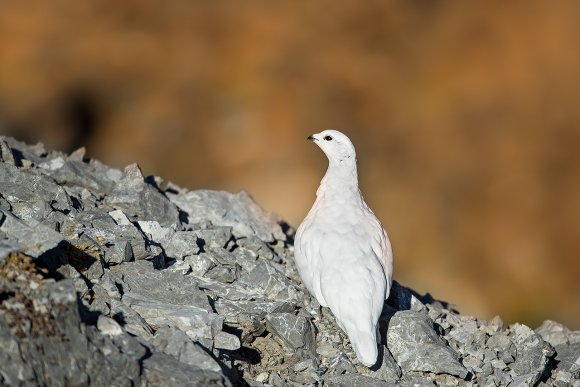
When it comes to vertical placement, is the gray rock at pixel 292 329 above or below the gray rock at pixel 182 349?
above

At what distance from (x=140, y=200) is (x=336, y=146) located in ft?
9.55

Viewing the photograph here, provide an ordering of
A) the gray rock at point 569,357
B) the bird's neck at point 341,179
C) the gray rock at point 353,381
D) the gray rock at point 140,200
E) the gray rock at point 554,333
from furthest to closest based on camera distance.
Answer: the gray rock at point 554,333 < the bird's neck at point 341,179 < the gray rock at point 140,200 < the gray rock at point 569,357 < the gray rock at point 353,381

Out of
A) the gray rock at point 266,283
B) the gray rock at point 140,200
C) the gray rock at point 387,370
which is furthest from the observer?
the gray rock at point 140,200

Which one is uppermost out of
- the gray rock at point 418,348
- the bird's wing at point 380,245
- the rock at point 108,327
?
the bird's wing at point 380,245

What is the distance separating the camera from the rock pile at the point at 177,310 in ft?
33.8

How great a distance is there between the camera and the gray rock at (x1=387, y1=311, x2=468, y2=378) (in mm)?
12820

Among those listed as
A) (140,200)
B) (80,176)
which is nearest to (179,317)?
(140,200)

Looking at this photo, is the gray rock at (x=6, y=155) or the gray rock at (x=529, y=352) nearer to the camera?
the gray rock at (x=529, y=352)

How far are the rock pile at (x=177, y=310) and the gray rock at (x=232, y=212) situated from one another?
0.11 feet

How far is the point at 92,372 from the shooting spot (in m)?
10.2

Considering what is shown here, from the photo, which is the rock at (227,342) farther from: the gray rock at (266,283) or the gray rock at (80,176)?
the gray rock at (80,176)

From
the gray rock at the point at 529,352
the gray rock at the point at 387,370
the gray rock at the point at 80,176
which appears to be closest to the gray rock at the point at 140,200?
the gray rock at the point at 80,176

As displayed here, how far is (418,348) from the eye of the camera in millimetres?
13008

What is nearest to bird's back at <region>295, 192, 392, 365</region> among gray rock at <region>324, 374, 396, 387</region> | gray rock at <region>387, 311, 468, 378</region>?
gray rock at <region>324, 374, 396, 387</region>
